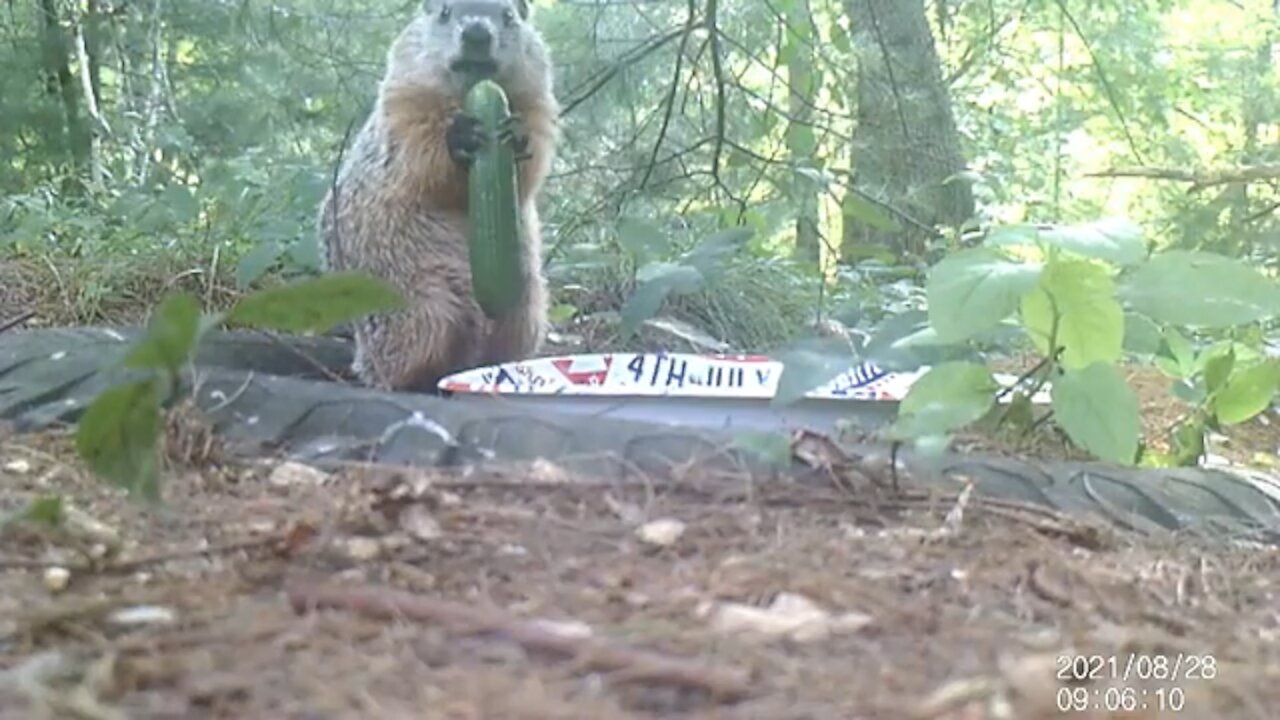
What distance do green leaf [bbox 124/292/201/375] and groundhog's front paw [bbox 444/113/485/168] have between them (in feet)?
6.00

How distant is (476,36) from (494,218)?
2.03ft

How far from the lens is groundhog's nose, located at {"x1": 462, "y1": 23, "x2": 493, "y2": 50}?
141 inches

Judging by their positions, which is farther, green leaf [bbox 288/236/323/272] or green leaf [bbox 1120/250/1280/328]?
green leaf [bbox 288/236/323/272]

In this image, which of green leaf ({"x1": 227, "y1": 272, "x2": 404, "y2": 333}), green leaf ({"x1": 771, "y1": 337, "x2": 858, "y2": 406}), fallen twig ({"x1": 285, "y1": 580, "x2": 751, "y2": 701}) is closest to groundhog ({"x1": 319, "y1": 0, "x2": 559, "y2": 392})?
→ green leaf ({"x1": 771, "y1": 337, "x2": 858, "y2": 406})

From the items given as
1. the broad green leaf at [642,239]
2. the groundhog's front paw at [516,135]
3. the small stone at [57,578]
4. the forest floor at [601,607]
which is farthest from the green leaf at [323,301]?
the broad green leaf at [642,239]

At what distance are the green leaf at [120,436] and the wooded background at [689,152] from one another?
1868 mm

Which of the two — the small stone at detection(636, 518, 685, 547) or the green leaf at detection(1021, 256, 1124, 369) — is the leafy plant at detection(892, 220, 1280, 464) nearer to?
the green leaf at detection(1021, 256, 1124, 369)

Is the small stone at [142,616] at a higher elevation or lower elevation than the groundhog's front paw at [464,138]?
lower

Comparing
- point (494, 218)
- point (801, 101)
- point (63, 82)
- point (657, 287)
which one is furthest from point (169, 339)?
point (63, 82)

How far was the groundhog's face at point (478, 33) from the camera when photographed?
3.61m

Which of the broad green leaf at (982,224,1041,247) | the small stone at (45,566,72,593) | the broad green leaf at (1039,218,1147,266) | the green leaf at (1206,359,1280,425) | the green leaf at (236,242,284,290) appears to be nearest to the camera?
the small stone at (45,566,72,593)

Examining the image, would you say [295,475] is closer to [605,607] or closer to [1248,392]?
[605,607]

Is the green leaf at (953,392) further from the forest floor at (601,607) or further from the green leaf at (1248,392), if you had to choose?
the green leaf at (1248,392)
